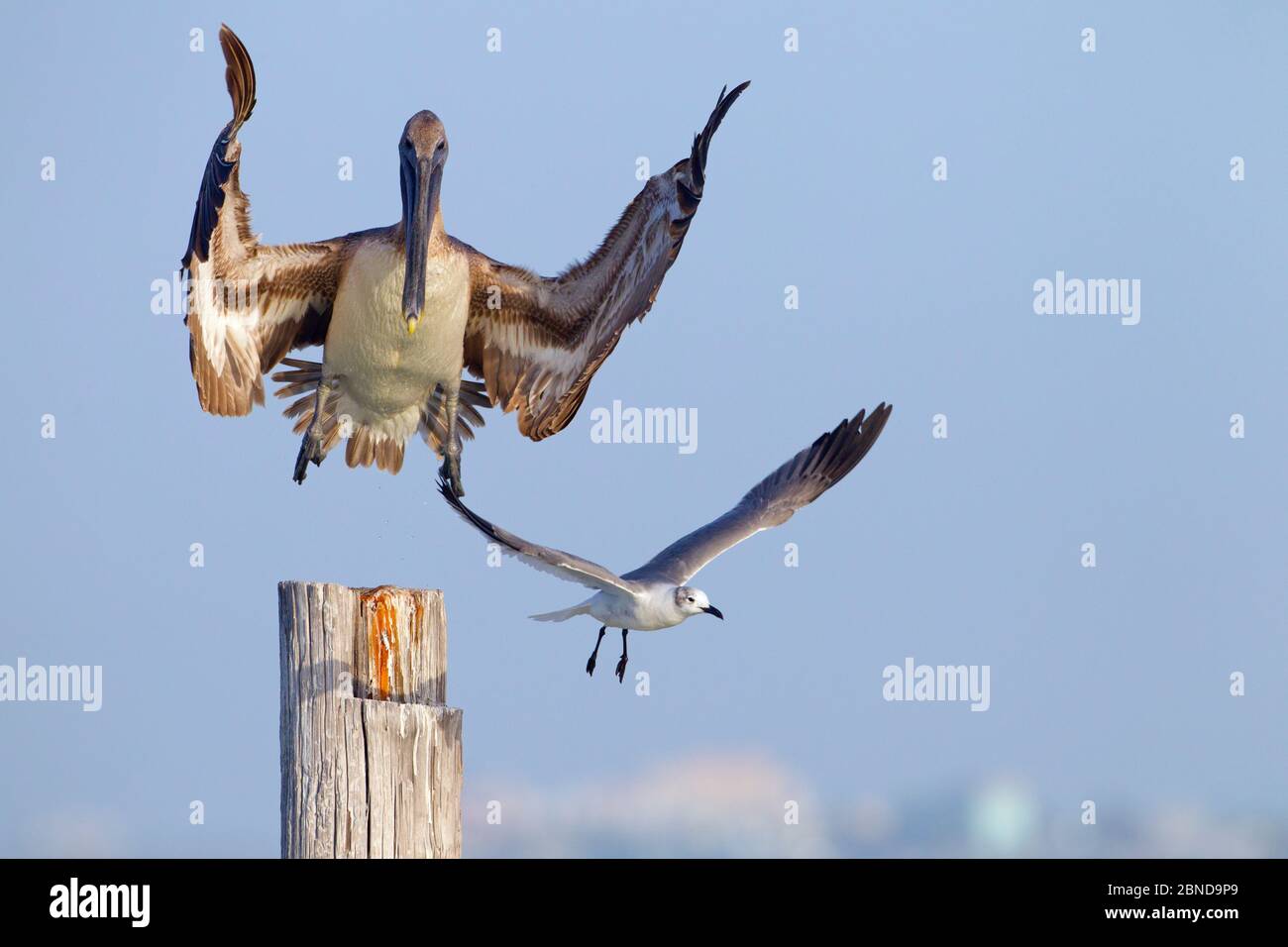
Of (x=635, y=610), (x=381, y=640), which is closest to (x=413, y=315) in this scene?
(x=635, y=610)

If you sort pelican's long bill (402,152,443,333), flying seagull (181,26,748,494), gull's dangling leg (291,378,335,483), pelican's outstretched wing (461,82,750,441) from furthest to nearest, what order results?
gull's dangling leg (291,378,335,483), pelican's outstretched wing (461,82,750,441), flying seagull (181,26,748,494), pelican's long bill (402,152,443,333)

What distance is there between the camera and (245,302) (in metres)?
11.9

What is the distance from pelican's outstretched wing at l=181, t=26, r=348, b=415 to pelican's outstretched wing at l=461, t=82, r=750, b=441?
1.11 m

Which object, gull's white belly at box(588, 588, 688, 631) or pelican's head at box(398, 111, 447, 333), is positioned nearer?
pelican's head at box(398, 111, 447, 333)

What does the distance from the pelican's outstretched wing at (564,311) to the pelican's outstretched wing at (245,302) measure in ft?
3.63

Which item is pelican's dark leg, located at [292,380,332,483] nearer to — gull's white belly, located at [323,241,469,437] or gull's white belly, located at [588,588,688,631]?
gull's white belly, located at [323,241,469,437]

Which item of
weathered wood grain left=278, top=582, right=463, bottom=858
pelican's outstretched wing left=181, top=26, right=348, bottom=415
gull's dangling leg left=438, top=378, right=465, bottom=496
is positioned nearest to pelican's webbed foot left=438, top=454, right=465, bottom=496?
gull's dangling leg left=438, top=378, right=465, bottom=496

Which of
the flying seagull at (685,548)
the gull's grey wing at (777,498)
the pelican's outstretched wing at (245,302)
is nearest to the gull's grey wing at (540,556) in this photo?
the flying seagull at (685,548)

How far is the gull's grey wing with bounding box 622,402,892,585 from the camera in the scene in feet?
40.3

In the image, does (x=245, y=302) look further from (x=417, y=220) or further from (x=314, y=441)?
(x=417, y=220)
